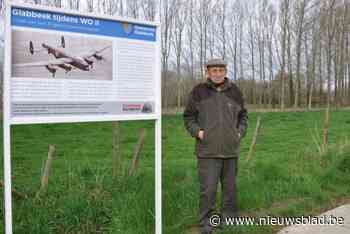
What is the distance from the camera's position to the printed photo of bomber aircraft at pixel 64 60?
3248mm

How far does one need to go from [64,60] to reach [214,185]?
6.60ft

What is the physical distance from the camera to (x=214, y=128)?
425cm

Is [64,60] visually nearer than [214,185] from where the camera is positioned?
Yes

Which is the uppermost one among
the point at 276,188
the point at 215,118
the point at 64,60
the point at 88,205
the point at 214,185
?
the point at 64,60

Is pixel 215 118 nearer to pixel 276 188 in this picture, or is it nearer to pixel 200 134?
pixel 200 134

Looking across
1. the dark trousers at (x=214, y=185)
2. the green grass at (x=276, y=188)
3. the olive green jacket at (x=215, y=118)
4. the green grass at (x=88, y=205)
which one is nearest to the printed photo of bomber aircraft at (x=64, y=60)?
the olive green jacket at (x=215, y=118)

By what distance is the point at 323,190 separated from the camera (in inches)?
249

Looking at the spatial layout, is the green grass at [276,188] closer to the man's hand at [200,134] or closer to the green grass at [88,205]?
the green grass at [88,205]

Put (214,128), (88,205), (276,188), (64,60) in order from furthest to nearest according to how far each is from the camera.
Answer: (276,188) < (88,205) < (214,128) < (64,60)

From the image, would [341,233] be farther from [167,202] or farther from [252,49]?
[252,49]

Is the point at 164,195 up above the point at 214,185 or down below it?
below

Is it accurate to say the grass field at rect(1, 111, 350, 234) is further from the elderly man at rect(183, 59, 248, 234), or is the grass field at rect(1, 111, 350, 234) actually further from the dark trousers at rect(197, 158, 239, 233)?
the elderly man at rect(183, 59, 248, 234)

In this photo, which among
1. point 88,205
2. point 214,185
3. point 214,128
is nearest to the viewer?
point 214,128

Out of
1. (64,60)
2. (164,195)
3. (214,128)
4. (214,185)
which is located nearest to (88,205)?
(164,195)
